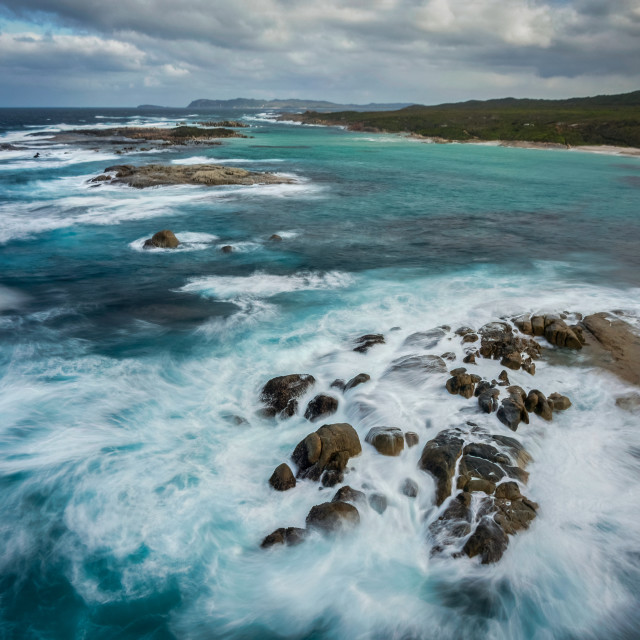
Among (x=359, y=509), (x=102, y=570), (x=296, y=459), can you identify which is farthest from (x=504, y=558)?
(x=102, y=570)

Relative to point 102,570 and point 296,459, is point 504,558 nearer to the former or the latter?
point 296,459

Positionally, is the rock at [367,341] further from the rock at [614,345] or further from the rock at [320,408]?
the rock at [614,345]

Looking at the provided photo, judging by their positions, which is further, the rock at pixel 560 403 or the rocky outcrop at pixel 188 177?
the rocky outcrop at pixel 188 177

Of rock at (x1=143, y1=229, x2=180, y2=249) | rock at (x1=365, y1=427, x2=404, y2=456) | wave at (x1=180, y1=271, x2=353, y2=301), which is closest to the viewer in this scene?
rock at (x1=365, y1=427, x2=404, y2=456)

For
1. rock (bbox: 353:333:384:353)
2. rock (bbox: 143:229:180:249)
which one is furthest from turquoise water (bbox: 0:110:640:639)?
rock (bbox: 143:229:180:249)

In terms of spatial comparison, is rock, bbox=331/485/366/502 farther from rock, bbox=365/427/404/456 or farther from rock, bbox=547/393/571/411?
rock, bbox=547/393/571/411

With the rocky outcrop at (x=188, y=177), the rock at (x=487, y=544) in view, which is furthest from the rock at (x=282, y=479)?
the rocky outcrop at (x=188, y=177)

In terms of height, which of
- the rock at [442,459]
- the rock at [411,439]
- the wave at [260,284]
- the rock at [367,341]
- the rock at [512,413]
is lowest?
the wave at [260,284]
